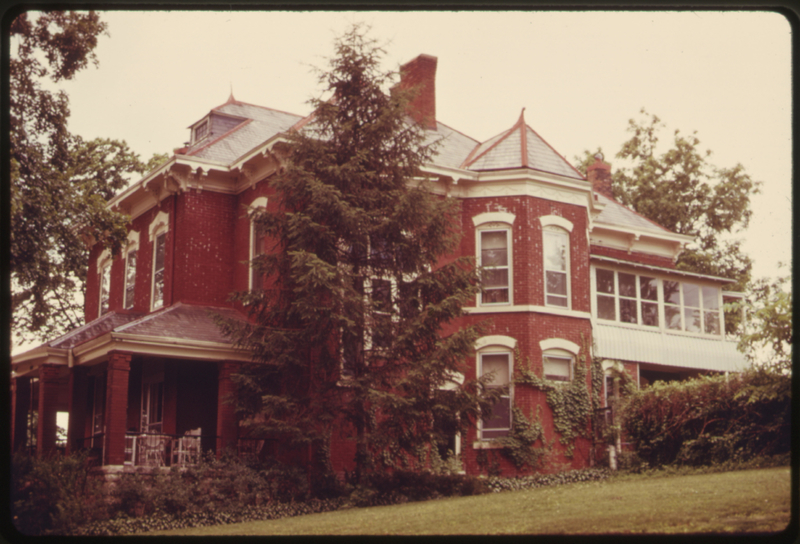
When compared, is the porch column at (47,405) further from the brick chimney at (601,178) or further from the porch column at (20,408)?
the brick chimney at (601,178)

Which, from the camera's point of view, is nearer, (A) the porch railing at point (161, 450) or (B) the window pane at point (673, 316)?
(A) the porch railing at point (161, 450)

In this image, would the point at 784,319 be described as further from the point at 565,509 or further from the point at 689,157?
the point at 689,157

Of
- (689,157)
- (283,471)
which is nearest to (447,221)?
(283,471)

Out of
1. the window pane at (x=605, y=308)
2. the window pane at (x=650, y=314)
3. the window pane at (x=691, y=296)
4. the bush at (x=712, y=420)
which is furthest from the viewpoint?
the window pane at (x=691, y=296)

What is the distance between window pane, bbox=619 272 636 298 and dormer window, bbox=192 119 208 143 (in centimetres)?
1255

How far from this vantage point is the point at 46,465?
15.5 m

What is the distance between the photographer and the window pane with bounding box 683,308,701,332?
87.6ft

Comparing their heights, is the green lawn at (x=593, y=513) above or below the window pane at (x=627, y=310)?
below

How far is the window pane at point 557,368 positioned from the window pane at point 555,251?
2.26m

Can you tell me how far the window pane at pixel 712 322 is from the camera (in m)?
27.1

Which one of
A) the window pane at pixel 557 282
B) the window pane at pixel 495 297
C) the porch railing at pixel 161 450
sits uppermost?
the window pane at pixel 557 282

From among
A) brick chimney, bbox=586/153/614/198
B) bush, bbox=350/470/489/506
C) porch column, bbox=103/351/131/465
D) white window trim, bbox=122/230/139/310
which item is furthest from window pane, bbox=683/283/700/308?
porch column, bbox=103/351/131/465

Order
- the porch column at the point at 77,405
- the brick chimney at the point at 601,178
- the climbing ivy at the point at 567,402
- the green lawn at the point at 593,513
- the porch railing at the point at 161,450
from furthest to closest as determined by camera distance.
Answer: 1. the brick chimney at the point at 601,178
2. the climbing ivy at the point at 567,402
3. the porch column at the point at 77,405
4. the porch railing at the point at 161,450
5. the green lawn at the point at 593,513

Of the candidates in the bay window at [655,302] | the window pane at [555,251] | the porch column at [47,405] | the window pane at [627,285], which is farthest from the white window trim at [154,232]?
the window pane at [627,285]
